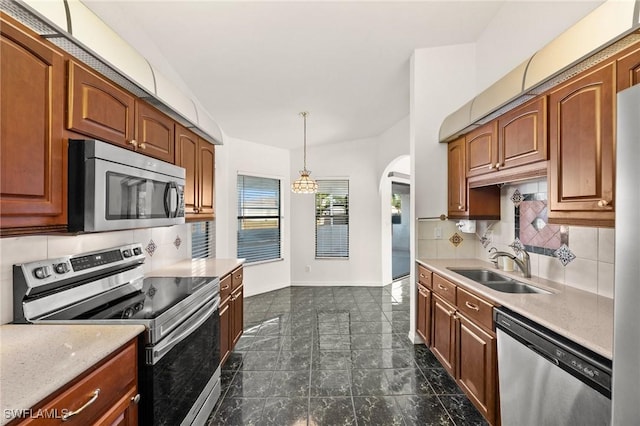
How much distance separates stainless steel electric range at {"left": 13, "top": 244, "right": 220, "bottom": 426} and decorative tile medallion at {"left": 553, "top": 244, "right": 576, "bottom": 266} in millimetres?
2508

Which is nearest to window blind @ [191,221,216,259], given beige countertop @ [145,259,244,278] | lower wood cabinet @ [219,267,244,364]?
beige countertop @ [145,259,244,278]

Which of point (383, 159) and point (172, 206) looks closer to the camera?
point (172, 206)

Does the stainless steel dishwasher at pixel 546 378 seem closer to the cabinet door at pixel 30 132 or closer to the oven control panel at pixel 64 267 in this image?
the cabinet door at pixel 30 132

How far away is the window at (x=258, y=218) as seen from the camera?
4996 millimetres

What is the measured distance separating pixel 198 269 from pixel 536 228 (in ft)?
9.51

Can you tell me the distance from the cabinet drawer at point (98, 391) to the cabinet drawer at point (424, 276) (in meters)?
2.40

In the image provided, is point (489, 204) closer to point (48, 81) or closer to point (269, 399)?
point (269, 399)

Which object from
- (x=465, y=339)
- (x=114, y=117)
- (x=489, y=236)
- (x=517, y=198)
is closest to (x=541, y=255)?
(x=517, y=198)

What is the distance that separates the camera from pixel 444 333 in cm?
244

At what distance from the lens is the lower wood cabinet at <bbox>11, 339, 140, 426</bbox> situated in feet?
2.99

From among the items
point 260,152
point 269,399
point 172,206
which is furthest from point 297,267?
point 172,206

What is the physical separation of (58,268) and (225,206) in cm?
317

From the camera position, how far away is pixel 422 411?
2.06 meters

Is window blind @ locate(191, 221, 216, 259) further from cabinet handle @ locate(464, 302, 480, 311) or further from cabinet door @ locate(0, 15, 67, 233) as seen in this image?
cabinet handle @ locate(464, 302, 480, 311)
